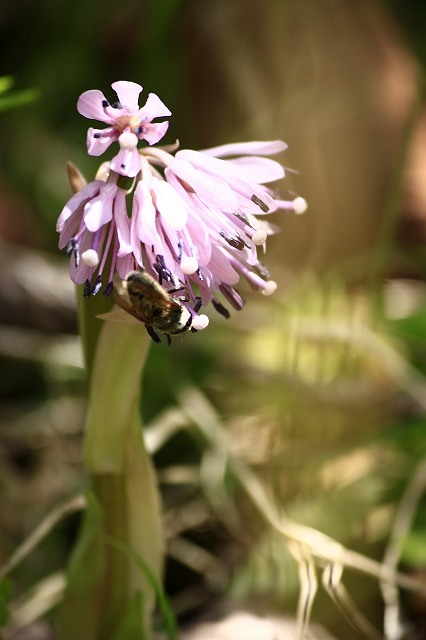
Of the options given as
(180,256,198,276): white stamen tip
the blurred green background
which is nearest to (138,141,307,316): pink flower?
(180,256,198,276): white stamen tip

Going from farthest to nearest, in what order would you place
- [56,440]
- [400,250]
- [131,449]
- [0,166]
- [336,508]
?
1. [0,166]
2. [400,250]
3. [56,440]
4. [336,508]
5. [131,449]

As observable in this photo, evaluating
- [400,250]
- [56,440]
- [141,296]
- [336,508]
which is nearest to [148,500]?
[141,296]

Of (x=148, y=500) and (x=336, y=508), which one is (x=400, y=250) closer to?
(x=336, y=508)

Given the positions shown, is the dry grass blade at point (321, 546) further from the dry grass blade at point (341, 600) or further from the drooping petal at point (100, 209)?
the drooping petal at point (100, 209)

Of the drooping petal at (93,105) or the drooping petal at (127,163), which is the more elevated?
the drooping petal at (93,105)

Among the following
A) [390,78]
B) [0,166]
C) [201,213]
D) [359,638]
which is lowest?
[359,638]

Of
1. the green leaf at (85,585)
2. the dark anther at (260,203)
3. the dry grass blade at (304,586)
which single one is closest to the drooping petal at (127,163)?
the dark anther at (260,203)

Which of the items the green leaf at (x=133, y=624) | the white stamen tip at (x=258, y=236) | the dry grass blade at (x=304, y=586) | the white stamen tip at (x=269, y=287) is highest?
the white stamen tip at (x=258, y=236)

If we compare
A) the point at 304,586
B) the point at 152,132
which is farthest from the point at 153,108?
the point at 304,586
